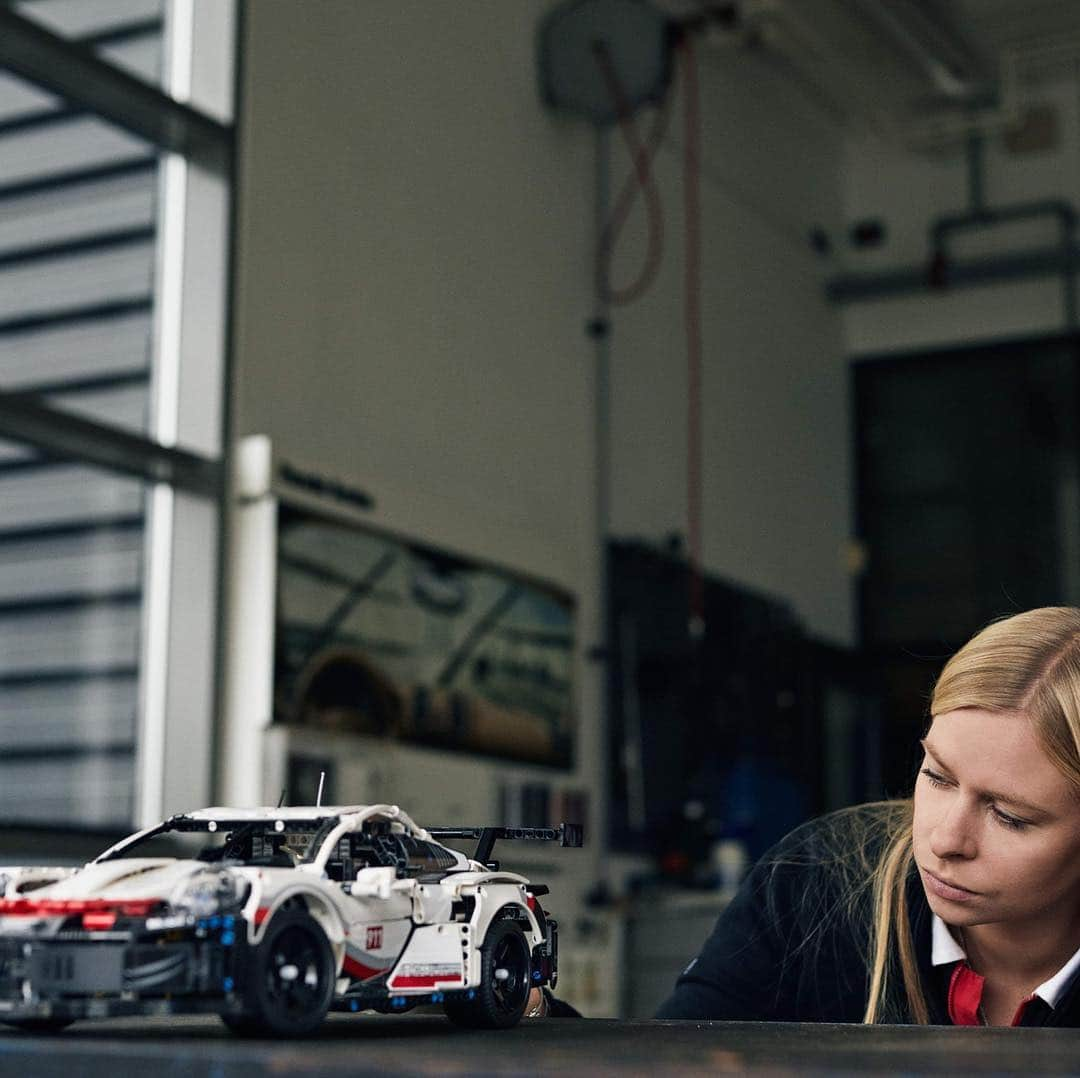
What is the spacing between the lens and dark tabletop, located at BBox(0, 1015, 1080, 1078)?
1.56ft

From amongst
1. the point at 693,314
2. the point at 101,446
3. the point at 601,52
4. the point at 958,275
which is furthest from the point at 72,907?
the point at 958,275

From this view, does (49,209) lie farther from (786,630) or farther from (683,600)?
(786,630)

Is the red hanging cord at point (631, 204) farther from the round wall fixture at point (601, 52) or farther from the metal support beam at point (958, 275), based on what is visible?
the metal support beam at point (958, 275)

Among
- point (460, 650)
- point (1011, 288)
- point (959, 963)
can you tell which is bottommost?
point (959, 963)

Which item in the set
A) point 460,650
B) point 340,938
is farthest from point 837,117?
point 340,938

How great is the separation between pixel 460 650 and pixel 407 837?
10.3 ft

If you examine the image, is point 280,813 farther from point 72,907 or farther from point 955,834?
point 955,834

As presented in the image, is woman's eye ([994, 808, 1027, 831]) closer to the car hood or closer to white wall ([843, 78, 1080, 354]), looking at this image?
the car hood

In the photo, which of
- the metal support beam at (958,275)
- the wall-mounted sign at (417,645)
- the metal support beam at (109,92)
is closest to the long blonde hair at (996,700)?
the wall-mounted sign at (417,645)

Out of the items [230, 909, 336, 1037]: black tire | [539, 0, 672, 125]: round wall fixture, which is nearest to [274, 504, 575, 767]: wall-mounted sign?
[539, 0, 672, 125]: round wall fixture

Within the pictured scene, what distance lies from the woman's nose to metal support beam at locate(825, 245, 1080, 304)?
211 inches

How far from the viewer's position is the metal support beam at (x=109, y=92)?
9.77 ft

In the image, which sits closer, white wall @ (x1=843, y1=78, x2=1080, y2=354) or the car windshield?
the car windshield

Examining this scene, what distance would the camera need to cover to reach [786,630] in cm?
545
